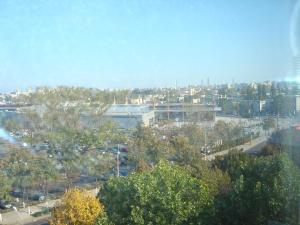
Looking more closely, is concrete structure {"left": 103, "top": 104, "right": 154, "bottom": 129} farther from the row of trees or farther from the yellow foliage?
the row of trees

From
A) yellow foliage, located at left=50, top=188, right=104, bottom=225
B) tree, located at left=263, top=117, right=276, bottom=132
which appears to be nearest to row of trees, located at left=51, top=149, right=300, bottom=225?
Answer: yellow foliage, located at left=50, top=188, right=104, bottom=225

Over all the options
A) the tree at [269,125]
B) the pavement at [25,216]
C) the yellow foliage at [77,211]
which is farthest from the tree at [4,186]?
the tree at [269,125]

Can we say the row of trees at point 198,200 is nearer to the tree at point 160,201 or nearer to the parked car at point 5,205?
the tree at point 160,201

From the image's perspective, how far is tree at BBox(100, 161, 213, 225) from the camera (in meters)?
2.50

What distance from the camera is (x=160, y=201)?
2521mm

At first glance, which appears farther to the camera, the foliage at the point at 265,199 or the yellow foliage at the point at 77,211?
the yellow foliage at the point at 77,211

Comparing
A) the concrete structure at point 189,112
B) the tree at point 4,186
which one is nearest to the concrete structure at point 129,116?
the concrete structure at point 189,112

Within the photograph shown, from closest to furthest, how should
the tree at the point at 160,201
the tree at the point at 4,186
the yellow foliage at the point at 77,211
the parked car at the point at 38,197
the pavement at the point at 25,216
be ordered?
the tree at the point at 160,201 < the yellow foliage at the point at 77,211 < the pavement at the point at 25,216 < the tree at the point at 4,186 < the parked car at the point at 38,197

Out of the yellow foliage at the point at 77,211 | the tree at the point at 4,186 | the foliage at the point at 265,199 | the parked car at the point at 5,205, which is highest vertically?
the foliage at the point at 265,199

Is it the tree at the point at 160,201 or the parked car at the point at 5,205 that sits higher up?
the tree at the point at 160,201

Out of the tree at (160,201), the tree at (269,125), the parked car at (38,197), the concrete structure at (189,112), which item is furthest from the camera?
the concrete structure at (189,112)

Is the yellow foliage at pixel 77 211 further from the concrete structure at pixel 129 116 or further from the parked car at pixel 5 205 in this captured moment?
the concrete structure at pixel 129 116

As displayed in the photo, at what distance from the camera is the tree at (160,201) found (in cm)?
250

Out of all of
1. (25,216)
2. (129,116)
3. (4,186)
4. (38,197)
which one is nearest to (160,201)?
(25,216)
